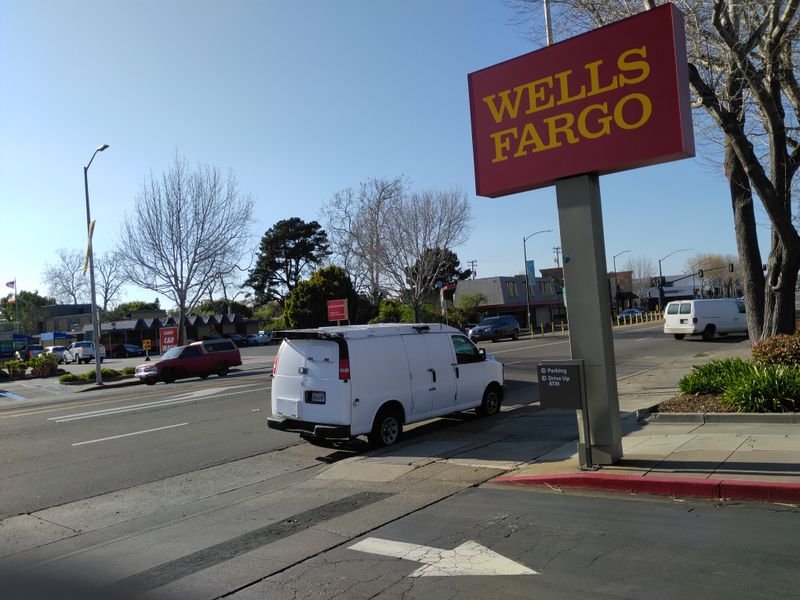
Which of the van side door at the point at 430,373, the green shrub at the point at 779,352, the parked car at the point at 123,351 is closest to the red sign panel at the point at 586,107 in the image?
the van side door at the point at 430,373

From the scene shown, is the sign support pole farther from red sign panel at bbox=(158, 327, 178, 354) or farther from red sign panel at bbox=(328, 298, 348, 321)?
red sign panel at bbox=(158, 327, 178, 354)

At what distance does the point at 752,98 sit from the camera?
13.4 metres

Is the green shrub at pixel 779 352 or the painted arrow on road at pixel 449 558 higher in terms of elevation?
the green shrub at pixel 779 352

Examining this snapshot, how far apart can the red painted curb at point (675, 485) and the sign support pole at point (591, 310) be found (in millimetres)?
504

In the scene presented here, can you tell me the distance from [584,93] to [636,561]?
5.33 m

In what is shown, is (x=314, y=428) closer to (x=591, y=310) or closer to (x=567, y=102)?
(x=591, y=310)

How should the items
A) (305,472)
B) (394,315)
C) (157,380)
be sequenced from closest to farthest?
(305,472) < (157,380) < (394,315)

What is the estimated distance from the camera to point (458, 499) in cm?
700

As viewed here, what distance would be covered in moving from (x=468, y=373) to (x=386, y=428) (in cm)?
239

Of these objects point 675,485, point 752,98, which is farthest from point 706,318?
point 675,485

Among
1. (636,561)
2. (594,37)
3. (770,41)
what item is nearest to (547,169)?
(594,37)

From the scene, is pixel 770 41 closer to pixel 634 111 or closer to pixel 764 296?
pixel 764 296

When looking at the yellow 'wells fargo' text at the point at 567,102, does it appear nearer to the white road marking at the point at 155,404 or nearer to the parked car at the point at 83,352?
the white road marking at the point at 155,404

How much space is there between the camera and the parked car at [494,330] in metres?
42.3
